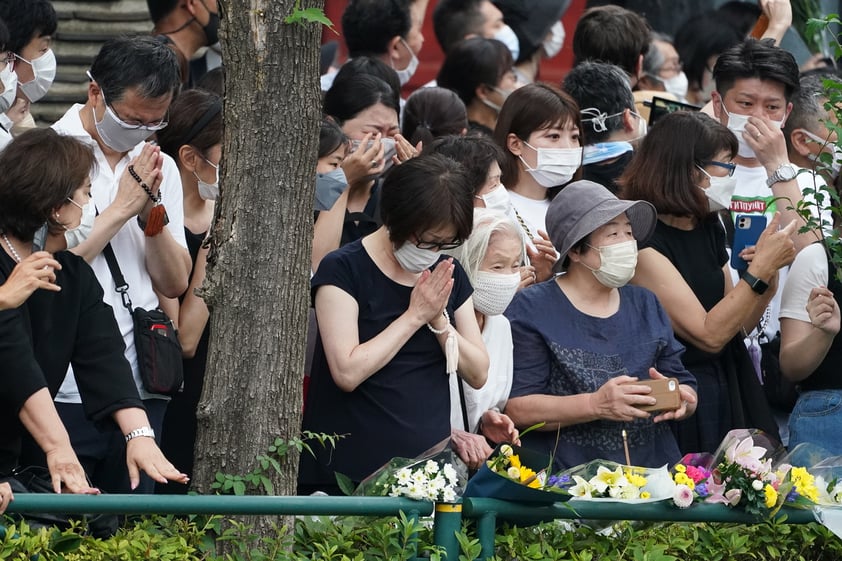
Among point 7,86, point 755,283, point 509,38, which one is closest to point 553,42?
point 509,38

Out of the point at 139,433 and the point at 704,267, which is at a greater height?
the point at 139,433

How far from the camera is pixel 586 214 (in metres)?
4.99

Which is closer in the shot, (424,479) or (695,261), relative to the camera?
(424,479)

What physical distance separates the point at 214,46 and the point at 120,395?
394 centimetres

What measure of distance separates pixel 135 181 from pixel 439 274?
3.76ft

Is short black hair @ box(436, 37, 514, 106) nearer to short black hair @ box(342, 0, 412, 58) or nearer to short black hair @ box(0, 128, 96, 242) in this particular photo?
short black hair @ box(342, 0, 412, 58)

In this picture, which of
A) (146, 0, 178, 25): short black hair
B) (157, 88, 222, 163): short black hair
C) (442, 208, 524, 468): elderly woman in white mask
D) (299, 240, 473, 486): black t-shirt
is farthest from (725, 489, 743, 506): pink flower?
(146, 0, 178, 25): short black hair

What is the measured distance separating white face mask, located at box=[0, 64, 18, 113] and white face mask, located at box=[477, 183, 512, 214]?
194 centimetres

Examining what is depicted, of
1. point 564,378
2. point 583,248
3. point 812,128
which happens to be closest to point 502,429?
point 564,378

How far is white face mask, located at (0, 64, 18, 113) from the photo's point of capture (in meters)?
5.28

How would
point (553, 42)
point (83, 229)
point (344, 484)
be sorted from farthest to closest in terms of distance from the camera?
point (553, 42), point (83, 229), point (344, 484)

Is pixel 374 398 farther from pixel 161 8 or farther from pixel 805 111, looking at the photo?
pixel 161 8

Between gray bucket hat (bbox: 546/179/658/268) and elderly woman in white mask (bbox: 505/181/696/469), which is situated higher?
gray bucket hat (bbox: 546/179/658/268)

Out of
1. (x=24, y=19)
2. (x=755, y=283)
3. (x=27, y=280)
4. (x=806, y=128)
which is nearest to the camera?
(x=27, y=280)
